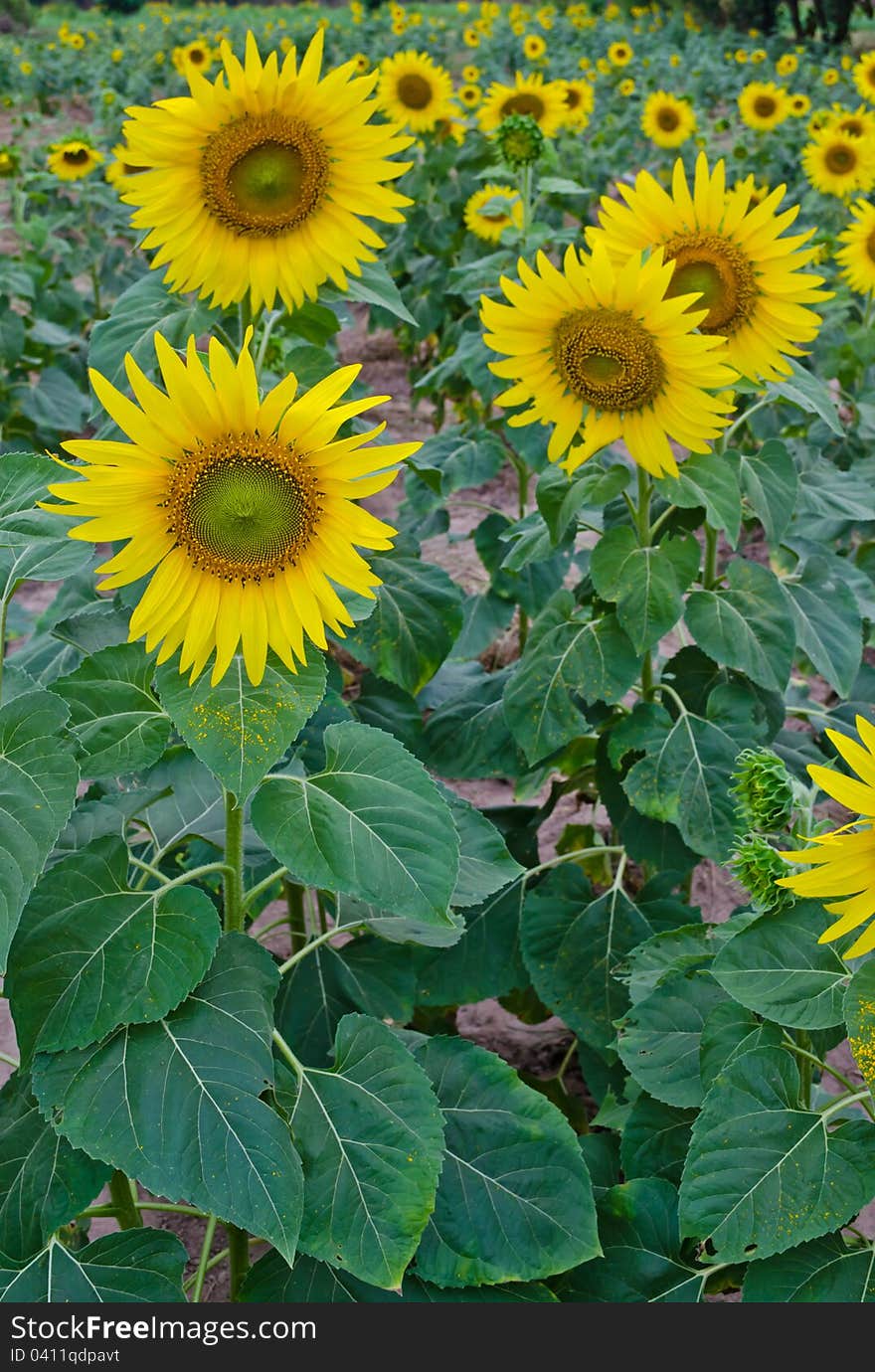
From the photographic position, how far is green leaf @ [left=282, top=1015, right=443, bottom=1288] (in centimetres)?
167

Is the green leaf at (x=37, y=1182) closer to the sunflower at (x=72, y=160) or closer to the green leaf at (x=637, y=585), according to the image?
the green leaf at (x=637, y=585)

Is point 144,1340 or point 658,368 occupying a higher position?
point 658,368

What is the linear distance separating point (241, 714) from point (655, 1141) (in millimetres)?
1018

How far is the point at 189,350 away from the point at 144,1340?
4.11 ft

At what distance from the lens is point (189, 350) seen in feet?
5.13

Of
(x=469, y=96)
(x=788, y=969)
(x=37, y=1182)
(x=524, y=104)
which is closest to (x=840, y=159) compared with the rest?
(x=524, y=104)

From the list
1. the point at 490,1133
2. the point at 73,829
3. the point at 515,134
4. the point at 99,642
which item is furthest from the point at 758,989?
the point at 515,134

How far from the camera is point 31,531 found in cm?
179

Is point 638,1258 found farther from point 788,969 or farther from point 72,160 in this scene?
point 72,160

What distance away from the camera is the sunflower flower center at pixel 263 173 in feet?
7.39

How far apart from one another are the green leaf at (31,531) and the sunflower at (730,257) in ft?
3.85

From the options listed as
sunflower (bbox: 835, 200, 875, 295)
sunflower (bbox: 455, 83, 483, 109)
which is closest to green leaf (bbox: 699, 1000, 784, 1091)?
sunflower (bbox: 835, 200, 875, 295)

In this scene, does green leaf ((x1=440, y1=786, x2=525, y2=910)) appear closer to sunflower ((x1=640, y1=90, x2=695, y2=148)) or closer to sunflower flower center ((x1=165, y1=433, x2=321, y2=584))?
sunflower flower center ((x1=165, y1=433, x2=321, y2=584))

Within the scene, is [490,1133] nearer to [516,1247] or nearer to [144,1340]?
[516,1247]
